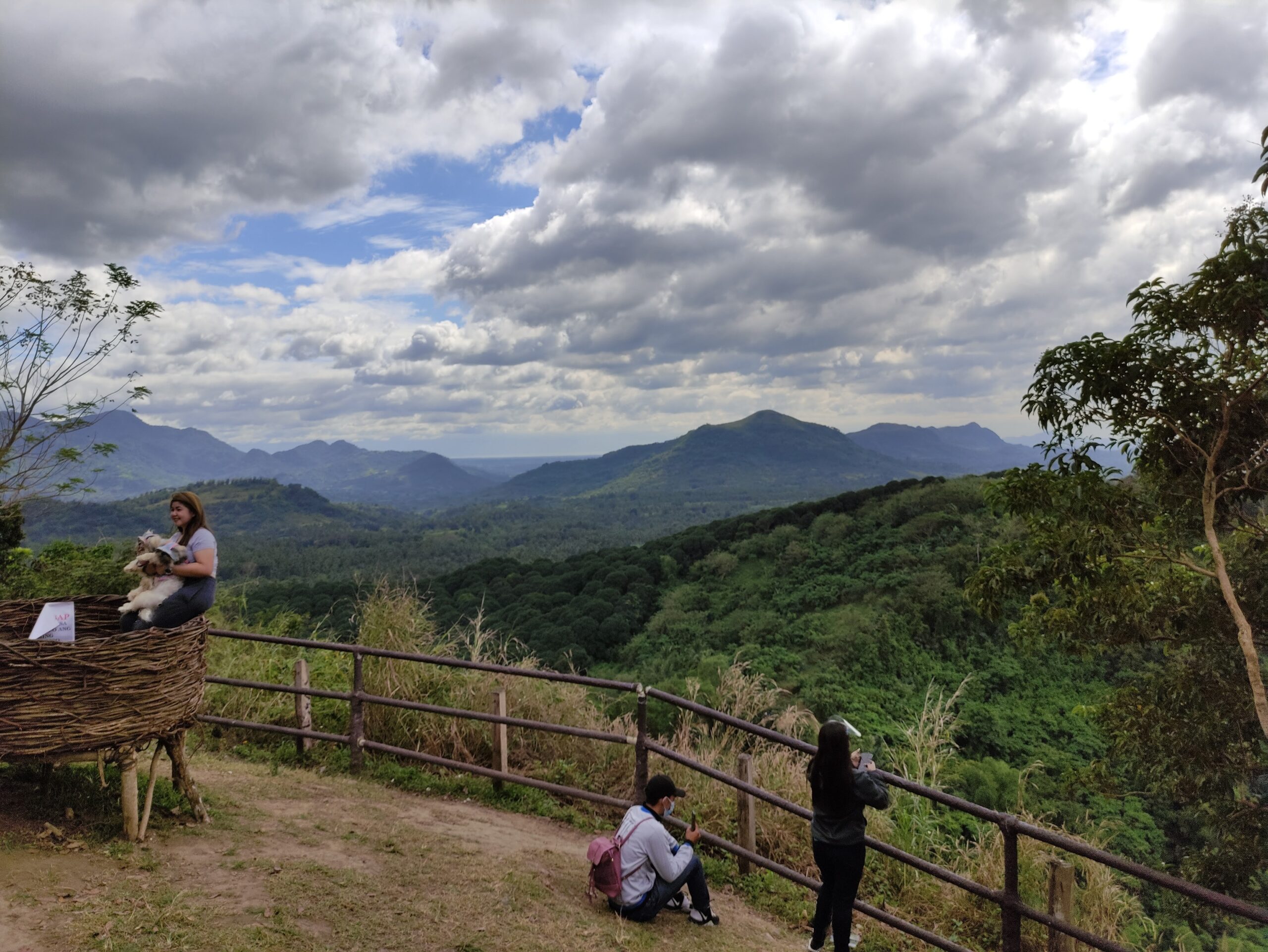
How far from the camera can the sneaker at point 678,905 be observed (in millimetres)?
4348

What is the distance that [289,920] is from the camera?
349 cm

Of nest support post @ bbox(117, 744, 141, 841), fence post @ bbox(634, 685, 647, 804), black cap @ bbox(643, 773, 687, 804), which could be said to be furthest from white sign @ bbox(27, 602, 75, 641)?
fence post @ bbox(634, 685, 647, 804)

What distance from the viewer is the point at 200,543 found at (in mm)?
4156

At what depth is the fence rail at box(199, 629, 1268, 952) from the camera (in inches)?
127

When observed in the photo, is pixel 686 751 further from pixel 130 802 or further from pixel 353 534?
pixel 353 534

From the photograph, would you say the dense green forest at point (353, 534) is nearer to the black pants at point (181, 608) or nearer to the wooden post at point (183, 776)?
the wooden post at point (183, 776)

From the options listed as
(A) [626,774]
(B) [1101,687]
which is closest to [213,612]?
(A) [626,774]

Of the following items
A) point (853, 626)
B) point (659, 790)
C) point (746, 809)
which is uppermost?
point (659, 790)

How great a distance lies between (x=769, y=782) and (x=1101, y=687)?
24.6 metres

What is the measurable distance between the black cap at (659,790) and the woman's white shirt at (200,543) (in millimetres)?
2796

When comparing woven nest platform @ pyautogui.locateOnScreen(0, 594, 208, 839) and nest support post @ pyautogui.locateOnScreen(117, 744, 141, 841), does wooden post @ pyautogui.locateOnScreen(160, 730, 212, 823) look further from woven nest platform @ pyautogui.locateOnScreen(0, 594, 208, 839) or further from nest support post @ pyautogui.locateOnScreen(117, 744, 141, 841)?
nest support post @ pyautogui.locateOnScreen(117, 744, 141, 841)

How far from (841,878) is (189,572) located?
3943 millimetres

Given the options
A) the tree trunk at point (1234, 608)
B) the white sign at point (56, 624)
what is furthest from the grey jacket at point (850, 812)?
the tree trunk at point (1234, 608)

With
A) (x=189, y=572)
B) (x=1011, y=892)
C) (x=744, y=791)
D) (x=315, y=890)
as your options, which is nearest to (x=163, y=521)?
(x=189, y=572)
